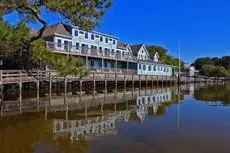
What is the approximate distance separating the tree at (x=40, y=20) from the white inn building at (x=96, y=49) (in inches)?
538

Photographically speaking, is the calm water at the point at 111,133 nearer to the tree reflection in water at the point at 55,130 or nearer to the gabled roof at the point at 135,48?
the tree reflection in water at the point at 55,130

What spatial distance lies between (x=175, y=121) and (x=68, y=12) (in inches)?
332

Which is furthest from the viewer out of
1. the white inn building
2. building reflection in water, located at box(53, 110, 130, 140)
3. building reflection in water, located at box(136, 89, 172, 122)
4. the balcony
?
the white inn building

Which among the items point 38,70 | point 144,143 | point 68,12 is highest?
point 68,12

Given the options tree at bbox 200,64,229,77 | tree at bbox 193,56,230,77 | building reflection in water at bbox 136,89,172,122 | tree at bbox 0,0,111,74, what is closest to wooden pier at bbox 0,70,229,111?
tree at bbox 0,0,111,74

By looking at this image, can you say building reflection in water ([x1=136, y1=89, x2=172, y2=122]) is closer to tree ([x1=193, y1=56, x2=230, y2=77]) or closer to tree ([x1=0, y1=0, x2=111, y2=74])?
tree ([x1=0, y1=0, x2=111, y2=74])

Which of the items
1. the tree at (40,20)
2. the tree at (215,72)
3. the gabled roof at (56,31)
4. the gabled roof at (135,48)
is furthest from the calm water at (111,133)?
the tree at (215,72)

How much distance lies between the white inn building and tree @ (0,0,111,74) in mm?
13665

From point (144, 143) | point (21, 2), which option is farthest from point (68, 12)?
point (144, 143)

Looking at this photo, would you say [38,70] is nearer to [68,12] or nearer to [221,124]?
[68,12]

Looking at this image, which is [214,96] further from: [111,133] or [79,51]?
[111,133]

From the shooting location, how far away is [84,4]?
19.6 metres

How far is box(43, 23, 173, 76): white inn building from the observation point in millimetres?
44969

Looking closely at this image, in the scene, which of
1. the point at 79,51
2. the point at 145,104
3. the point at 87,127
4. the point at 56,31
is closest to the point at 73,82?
the point at 79,51
